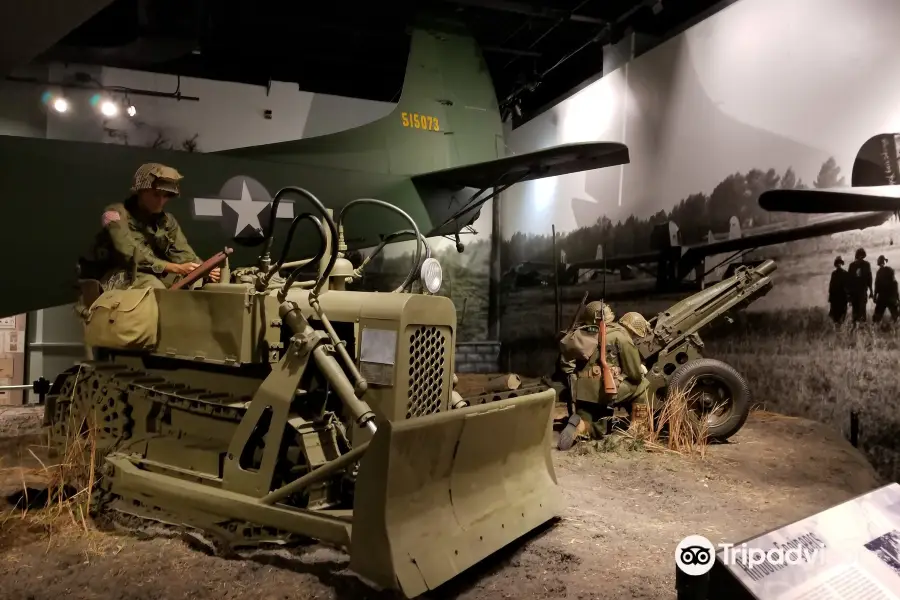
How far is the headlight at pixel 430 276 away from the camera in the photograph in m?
3.69

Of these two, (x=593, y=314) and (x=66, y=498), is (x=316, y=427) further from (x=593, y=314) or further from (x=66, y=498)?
(x=593, y=314)

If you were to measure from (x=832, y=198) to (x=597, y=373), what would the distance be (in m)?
2.43

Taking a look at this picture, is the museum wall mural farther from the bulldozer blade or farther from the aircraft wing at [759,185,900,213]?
the bulldozer blade

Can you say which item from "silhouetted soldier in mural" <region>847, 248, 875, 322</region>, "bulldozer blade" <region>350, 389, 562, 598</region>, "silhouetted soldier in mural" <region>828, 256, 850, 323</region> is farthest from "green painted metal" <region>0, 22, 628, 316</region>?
"bulldozer blade" <region>350, 389, 562, 598</region>

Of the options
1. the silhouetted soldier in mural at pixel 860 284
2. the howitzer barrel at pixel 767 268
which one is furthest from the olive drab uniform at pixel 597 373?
the silhouetted soldier in mural at pixel 860 284

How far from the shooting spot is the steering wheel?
13.4 feet

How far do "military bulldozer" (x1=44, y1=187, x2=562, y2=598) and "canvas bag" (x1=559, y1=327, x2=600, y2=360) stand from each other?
2105mm

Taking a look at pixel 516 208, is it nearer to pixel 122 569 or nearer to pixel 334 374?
pixel 334 374

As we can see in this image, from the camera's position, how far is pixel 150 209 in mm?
4672

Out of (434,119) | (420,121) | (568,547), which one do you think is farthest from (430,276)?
(434,119)

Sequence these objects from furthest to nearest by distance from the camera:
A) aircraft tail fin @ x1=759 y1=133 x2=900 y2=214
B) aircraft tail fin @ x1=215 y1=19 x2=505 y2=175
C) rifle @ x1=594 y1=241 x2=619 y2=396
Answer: aircraft tail fin @ x1=215 y1=19 x2=505 y2=175, rifle @ x1=594 y1=241 x2=619 y2=396, aircraft tail fin @ x1=759 y1=133 x2=900 y2=214

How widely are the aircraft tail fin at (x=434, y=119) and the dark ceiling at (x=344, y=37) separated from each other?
1.37 ft

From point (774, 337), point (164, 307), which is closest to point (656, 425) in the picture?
point (774, 337)

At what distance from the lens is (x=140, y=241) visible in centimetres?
459
